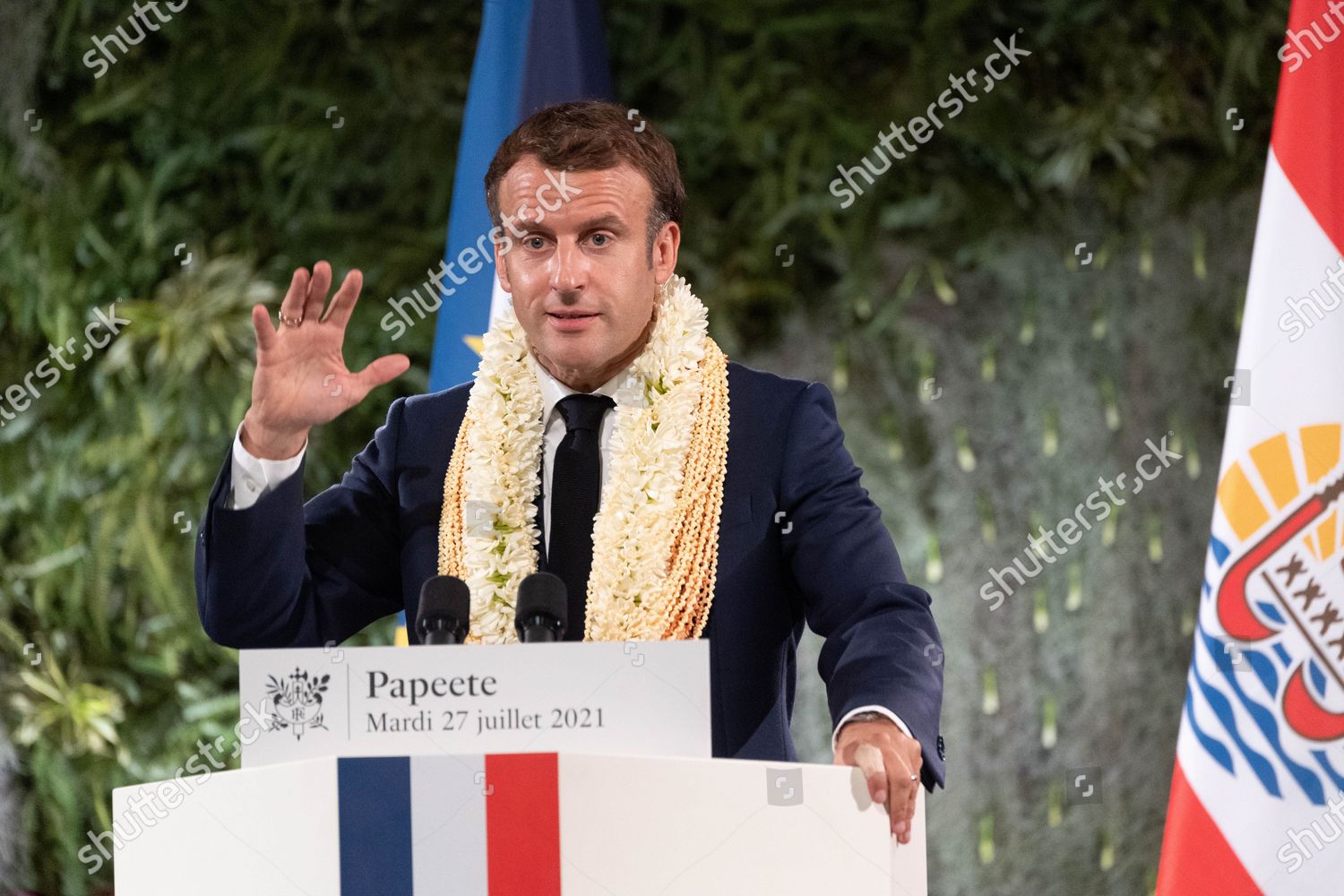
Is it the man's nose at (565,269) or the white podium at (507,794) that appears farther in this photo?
the man's nose at (565,269)

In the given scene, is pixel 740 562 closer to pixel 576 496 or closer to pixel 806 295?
pixel 576 496

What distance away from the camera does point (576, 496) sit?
209cm

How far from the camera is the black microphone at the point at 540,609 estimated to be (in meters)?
1.61

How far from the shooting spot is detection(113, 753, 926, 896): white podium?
56.3 inches

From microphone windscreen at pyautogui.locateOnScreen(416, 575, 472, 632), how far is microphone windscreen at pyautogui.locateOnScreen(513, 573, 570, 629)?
0.06m

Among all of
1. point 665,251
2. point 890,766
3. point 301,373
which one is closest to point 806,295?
point 665,251

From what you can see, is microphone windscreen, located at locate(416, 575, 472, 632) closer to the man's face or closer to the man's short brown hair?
the man's face

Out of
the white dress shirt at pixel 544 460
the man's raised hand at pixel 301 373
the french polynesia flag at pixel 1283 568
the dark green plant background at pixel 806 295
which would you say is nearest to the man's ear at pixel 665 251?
the white dress shirt at pixel 544 460

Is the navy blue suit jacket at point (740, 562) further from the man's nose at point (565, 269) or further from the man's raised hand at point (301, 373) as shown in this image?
the man's nose at point (565, 269)

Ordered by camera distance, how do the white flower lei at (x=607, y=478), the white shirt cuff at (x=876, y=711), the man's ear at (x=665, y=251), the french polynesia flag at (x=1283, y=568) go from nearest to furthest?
the white shirt cuff at (x=876, y=711) → the white flower lei at (x=607, y=478) → the man's ear at (x=665, y=251) → the french polynesia flag at (x=1283, y=568)

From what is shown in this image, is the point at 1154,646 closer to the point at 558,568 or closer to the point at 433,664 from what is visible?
the point at 558,568

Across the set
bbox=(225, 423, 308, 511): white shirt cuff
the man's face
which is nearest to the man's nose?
the man's face

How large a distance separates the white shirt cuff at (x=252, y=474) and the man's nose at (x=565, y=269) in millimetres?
403

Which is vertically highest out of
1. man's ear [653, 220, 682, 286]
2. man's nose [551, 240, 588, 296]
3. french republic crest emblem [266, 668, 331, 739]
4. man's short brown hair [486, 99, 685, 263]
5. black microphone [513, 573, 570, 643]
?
man's short brown hair [486, 99, 685, 263]
